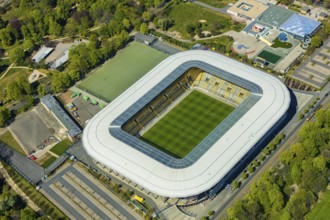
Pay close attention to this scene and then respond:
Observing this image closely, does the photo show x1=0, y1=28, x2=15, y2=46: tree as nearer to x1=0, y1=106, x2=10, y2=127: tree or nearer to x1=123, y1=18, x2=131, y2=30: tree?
x1=0, y1=106, x2=10, y2=127: tree

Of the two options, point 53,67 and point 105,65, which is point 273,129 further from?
point 53,67

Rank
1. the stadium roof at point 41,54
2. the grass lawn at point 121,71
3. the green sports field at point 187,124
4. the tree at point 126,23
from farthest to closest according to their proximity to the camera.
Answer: the tree at point 126,23 → the stadium roof at point 41,54 → the grass lawn at point 121,71 → the green sports field at point 187,124

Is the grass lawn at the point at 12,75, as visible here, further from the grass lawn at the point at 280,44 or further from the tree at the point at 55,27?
the grass lawn at the point at 280,44

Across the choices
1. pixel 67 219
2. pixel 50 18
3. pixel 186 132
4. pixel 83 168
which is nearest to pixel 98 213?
pixel 67 219

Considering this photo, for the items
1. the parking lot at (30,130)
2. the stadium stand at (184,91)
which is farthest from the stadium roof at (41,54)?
the stadium stand at (184,91)

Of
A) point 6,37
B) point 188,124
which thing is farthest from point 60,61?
point 188,124

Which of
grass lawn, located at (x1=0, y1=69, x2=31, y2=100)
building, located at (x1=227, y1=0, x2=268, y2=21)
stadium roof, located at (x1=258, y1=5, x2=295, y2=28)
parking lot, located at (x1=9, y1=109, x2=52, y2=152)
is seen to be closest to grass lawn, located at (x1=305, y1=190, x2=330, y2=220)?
stadium roof, located at (x1=258, y1=5, x2=295, y2=28)

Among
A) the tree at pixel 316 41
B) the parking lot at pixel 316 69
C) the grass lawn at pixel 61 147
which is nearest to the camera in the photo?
the grass lawn at pixel 61 147

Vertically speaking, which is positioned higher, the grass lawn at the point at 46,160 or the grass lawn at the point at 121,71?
the grass lawn at the point at 121,71
